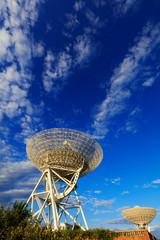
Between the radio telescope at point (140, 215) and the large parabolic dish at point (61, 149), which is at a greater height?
the large parabolic dish at point (61, 149)

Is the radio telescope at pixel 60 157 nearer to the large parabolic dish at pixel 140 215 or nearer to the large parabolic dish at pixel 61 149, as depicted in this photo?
the large parabolic dish at pixel 61 149

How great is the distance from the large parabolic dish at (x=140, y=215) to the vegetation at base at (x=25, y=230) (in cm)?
2741

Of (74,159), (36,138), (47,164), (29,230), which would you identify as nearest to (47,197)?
(47,164)

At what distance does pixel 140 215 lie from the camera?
53344 mm

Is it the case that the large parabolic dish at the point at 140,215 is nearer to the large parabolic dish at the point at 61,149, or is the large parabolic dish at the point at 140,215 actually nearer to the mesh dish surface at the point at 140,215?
the mesh dish surface at the point at 140,215

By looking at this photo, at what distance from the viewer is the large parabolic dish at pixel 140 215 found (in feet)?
175

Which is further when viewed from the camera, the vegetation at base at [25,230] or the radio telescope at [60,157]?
the radio telescope at [60,157]

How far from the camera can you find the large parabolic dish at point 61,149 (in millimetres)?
40406

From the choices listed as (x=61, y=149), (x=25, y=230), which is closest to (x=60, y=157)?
(x=61, y=149)

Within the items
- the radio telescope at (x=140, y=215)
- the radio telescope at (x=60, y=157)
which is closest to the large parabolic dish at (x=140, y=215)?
the radio telescope at (x=140, y=215)

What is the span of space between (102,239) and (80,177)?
16.6 m

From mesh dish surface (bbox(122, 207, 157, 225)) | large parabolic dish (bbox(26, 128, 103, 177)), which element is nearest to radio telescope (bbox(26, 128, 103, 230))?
large parabolic dish (bbox(26, 128, 103, 177))

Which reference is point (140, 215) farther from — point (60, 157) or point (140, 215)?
point (60, 157)

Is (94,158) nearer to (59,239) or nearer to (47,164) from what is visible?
(47,164)
